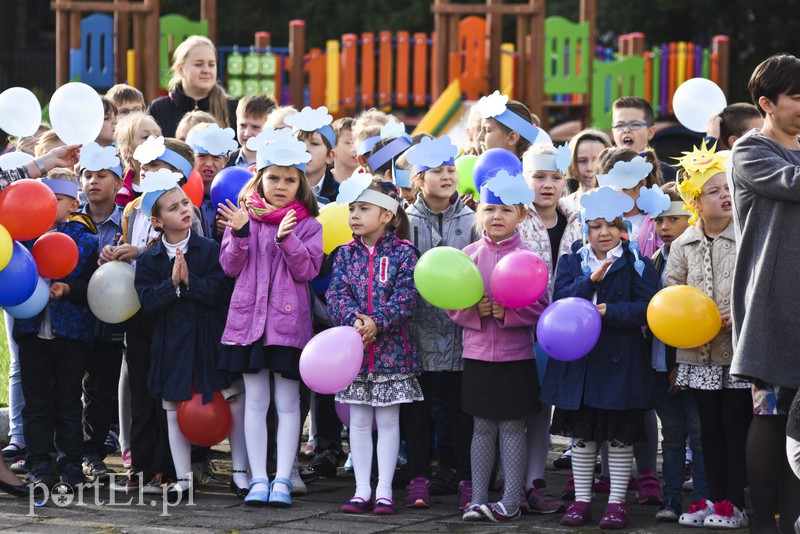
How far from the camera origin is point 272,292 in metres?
5.77

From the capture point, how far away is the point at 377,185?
5816 millimetres

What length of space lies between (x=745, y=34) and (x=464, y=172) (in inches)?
753

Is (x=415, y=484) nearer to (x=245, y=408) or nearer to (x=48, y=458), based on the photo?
(x=245, y=408)

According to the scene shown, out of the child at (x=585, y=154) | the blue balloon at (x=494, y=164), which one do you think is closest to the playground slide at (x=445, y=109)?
the child at (x=585, y=154)

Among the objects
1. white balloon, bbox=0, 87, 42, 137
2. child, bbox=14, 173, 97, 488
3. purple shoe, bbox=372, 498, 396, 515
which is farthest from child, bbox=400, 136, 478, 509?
white balloon, bbox=0, 87, 42, 137

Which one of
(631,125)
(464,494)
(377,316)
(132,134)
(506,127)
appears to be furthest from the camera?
(631,125)

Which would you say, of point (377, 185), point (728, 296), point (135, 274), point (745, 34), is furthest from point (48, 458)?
point (745, 34)

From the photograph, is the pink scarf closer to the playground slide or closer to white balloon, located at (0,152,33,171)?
white balloon, located at (0,152,33,171)

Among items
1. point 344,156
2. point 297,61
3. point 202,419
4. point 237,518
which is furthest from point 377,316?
point 297,61

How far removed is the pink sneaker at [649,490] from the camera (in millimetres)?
5781

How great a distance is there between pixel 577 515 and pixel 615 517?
0.16m

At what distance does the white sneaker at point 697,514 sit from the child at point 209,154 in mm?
2688

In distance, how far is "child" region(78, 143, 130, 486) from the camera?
20.5 feet

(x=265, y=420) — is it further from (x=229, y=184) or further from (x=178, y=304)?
(x=229, y=184)
